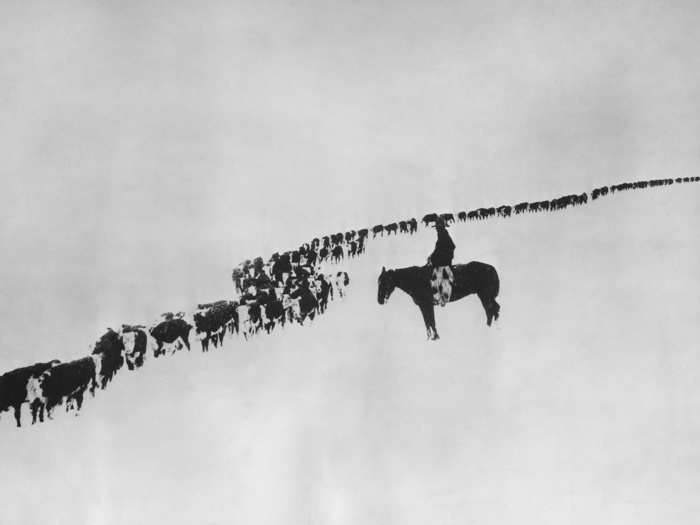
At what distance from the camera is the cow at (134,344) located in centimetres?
238

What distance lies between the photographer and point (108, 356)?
2350mm

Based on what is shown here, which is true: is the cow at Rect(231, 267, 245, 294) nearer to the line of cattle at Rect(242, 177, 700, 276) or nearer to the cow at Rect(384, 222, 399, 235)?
the line of cattle at Rect(242, 177, 700, 276)

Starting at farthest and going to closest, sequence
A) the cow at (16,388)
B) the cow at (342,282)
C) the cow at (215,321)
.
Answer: the cow at (342,282) → the cow at (215,321) → the cow at (16,388)

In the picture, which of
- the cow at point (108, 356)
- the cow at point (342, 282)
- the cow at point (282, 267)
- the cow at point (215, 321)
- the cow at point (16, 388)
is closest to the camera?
the cow at point (16, 388)

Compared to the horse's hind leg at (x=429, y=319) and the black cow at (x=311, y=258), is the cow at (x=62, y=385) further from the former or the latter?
the horse's hind leg at (x=429, y=319)

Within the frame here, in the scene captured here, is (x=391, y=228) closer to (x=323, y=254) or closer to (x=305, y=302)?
(x=323, y=254)

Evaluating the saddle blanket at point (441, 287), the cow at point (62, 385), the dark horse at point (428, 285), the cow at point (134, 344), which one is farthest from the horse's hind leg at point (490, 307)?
the cow at point (62, 385)

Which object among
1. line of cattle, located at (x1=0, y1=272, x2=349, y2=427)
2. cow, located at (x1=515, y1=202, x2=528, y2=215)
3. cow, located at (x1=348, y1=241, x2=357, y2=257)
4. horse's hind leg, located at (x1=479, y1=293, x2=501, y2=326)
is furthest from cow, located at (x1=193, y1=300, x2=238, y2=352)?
cow, located at (x1=515, y1=202, x2=528, y2=215)

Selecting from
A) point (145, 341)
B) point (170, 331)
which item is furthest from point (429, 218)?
point (145, 341)

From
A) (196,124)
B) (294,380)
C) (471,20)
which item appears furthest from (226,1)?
(294,380)

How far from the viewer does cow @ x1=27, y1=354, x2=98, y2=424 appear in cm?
226

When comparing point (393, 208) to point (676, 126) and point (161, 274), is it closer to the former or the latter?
point (161, 274)

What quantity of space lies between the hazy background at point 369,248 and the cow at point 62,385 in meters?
0.08

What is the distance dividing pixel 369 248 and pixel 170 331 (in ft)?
3.28
